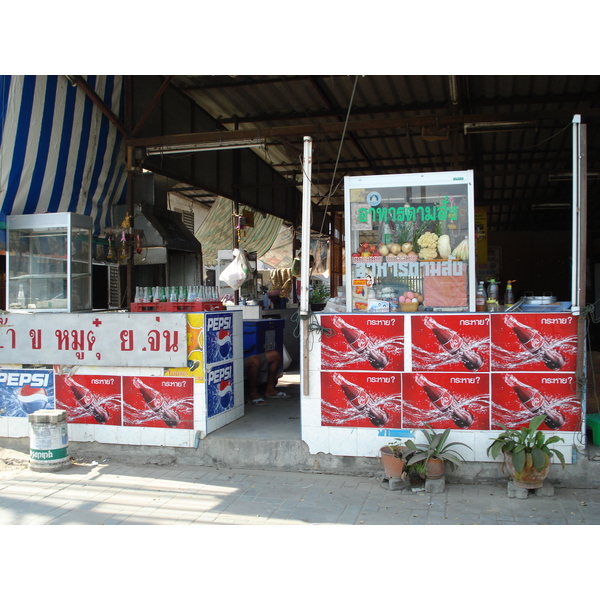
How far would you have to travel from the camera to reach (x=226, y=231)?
14.2m

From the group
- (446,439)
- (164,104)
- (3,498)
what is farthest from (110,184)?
(446,439)

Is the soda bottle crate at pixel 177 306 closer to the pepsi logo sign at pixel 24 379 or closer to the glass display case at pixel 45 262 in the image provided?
the glass display case at pixel 45 262

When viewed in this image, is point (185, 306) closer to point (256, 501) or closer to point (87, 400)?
point (87, 400)

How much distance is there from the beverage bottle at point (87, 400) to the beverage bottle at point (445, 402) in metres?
3.40

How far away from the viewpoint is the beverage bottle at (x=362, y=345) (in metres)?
5.16

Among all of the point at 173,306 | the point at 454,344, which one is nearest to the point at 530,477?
the point at 454,344

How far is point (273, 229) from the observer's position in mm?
15695

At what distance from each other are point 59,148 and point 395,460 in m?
5.99

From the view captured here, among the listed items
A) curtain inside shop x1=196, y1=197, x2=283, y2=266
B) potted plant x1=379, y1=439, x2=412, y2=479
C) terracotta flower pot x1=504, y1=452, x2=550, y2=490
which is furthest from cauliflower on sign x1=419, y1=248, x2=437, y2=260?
curtain inside shop x1=196, y1=197, x2=283, y2=266

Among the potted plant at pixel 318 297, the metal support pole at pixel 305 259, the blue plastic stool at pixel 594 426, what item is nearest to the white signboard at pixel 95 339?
the metal support pole at pixel 305 259

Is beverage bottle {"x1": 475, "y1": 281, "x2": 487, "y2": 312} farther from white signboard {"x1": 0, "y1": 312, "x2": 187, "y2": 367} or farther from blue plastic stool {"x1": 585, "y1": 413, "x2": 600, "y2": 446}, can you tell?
white signboard {"x1": 0, "y1": 312, "x2": 187, "y2": 367}

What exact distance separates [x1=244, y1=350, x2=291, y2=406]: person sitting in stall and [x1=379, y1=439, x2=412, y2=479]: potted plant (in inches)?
106

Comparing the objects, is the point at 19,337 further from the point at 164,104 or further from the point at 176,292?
the point at 164,104

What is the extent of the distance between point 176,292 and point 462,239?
10.4 ft
